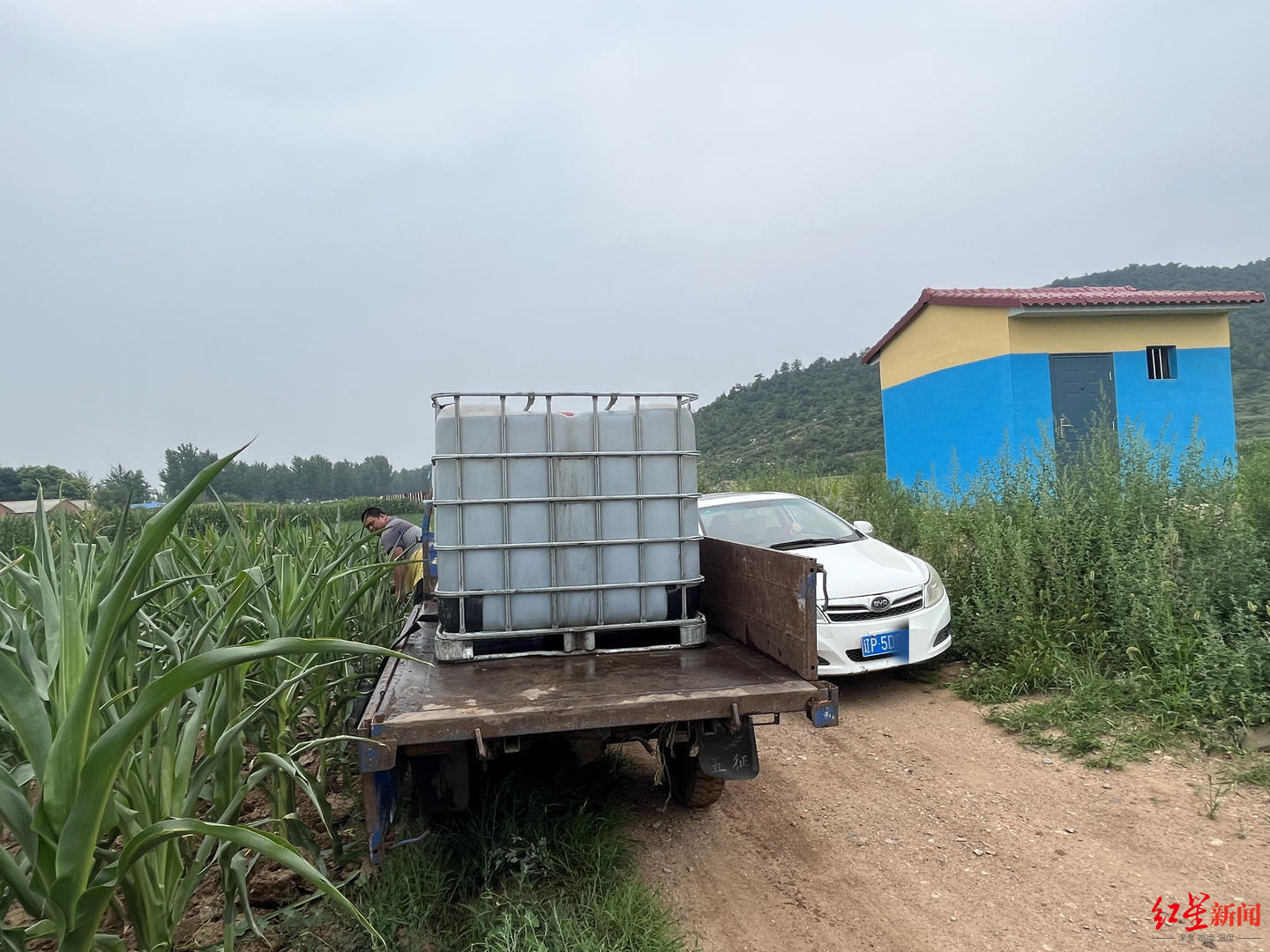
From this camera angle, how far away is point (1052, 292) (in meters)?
12.4

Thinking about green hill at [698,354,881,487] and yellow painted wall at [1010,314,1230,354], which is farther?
green hill at [698,354,881,487]

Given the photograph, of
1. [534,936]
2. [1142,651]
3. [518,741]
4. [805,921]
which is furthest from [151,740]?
[1142,651]

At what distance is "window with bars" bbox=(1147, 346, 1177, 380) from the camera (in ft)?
41.2

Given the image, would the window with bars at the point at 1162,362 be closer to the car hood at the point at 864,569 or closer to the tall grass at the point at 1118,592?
the tall grass at the point at 1118,592

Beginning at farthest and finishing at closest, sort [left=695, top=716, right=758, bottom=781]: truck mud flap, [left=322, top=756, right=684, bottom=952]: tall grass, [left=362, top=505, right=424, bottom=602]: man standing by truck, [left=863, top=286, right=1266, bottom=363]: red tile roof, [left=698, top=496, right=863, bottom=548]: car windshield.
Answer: [left=863, top=286, right=1266, bottom=363]: red tile roof → [left=362, top=505, right=424, bottom=602]: man standing by truck → [left=698, top=496, right=863, bottom=548]: car windshield → [left=695, top=716, right=758, bottom=781]: truck mud flap → [left=322, top=756, right=684, bottom=952]: tall grass

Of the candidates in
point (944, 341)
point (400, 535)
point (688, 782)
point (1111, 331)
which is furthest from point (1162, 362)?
point (688, 782)

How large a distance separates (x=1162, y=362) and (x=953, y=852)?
12.3 meters

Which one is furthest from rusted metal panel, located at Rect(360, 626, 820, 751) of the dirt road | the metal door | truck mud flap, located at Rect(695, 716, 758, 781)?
the metal door

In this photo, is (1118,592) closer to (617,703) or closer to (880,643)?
(880,643)

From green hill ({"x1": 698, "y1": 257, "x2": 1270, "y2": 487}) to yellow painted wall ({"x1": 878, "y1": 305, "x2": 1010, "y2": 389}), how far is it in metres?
4.65

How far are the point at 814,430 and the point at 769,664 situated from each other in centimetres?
2776

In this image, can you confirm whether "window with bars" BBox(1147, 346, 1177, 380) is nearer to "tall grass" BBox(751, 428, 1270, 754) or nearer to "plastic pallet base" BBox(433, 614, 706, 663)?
"tall grass" BBox(751, 428, 1270, 754)

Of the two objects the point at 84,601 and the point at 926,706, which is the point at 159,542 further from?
the point at 926,706

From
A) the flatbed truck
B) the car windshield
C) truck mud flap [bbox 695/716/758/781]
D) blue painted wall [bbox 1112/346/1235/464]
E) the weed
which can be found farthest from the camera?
blue painted wall [bbox 1112/346/1235/464]
